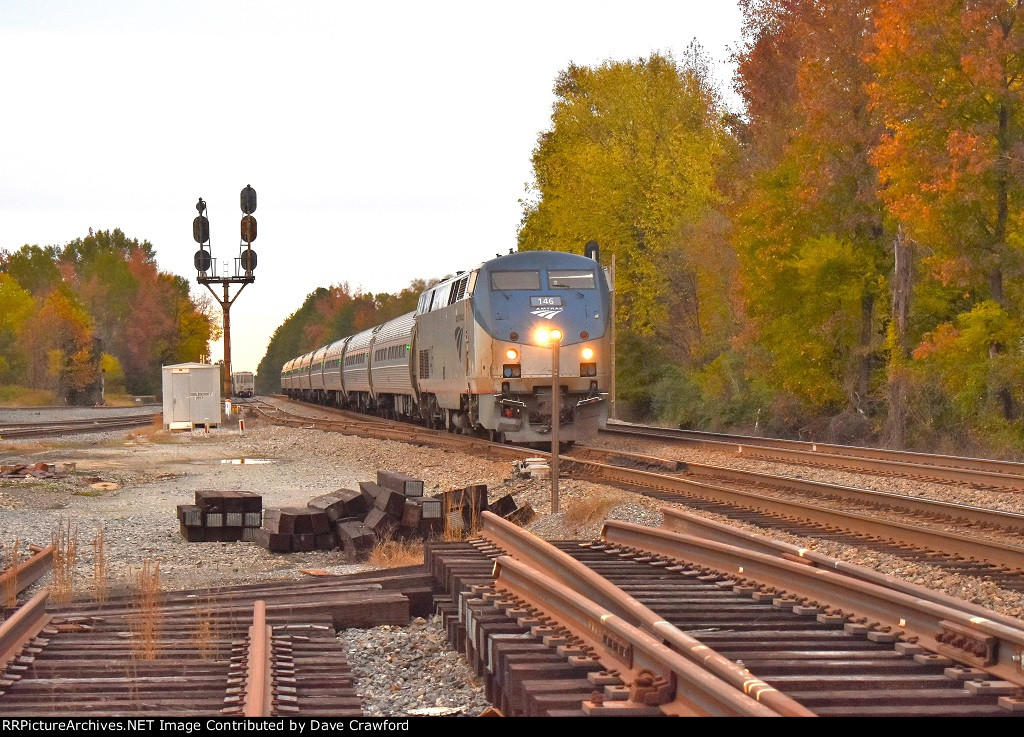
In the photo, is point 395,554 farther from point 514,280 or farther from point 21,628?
point 514,280

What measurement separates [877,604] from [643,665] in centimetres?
163

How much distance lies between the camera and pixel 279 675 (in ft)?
19.3

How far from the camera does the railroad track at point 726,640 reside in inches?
184

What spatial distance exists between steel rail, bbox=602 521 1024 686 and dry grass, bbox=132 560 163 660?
3.28m

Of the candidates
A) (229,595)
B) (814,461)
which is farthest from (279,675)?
(814,461)

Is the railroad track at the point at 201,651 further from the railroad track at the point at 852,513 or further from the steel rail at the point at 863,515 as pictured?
the steel rail at the point at 863,515

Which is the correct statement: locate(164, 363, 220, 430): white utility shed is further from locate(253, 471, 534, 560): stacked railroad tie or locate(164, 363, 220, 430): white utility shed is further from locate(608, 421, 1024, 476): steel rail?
locate(253, 471, 534, 560): stacked railroad tie

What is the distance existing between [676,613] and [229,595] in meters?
3.38

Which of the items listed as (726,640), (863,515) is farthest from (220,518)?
(726,640)

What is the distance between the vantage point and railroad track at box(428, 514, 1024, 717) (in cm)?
468

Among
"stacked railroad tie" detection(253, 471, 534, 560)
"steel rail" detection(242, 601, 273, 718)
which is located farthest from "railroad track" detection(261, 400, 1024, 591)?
"steel rail" detection(242, 601, 273, 718)

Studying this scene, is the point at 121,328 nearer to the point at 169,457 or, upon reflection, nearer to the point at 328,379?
the point at 328,379

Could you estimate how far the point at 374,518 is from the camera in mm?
11516

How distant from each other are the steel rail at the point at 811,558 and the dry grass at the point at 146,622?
11.7ft
